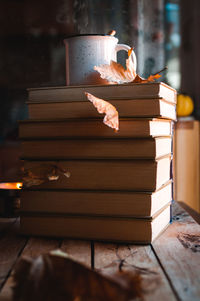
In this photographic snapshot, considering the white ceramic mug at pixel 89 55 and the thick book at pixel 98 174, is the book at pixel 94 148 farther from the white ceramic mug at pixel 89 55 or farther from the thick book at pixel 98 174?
the white ceramic mug at pixel 89 55

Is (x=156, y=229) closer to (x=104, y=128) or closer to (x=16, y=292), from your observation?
(x=104, y=128)

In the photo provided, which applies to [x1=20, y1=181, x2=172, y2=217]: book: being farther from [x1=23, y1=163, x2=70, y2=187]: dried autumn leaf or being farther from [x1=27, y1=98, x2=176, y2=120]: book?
[x1=27, y1=98, x2=176, y2=120]: book

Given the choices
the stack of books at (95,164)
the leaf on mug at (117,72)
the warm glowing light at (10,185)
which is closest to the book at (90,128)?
the stack of books at (95,164)

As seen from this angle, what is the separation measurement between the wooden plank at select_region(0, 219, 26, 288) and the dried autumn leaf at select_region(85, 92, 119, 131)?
0.27m

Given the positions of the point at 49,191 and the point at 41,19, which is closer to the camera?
the point at 49,191

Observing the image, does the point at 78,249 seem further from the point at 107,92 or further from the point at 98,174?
the point at 107,92

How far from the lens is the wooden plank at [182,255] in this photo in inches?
18.4

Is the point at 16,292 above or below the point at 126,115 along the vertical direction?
below

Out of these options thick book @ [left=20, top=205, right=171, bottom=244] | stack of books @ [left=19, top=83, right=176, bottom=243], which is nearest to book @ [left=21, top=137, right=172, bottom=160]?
stack of books @ [left=19, top=83, right=176, bottom=243]

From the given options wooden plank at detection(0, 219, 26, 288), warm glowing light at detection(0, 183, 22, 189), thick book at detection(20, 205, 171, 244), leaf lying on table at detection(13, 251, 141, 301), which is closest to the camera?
leaf lying on table at detection(13, 251, 141, 301)

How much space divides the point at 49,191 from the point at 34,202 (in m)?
0.04

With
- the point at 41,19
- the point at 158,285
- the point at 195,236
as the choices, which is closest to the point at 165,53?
the point at 41,19

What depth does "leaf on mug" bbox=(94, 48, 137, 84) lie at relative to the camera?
26.9 inches

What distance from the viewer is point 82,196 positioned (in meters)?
0.66
